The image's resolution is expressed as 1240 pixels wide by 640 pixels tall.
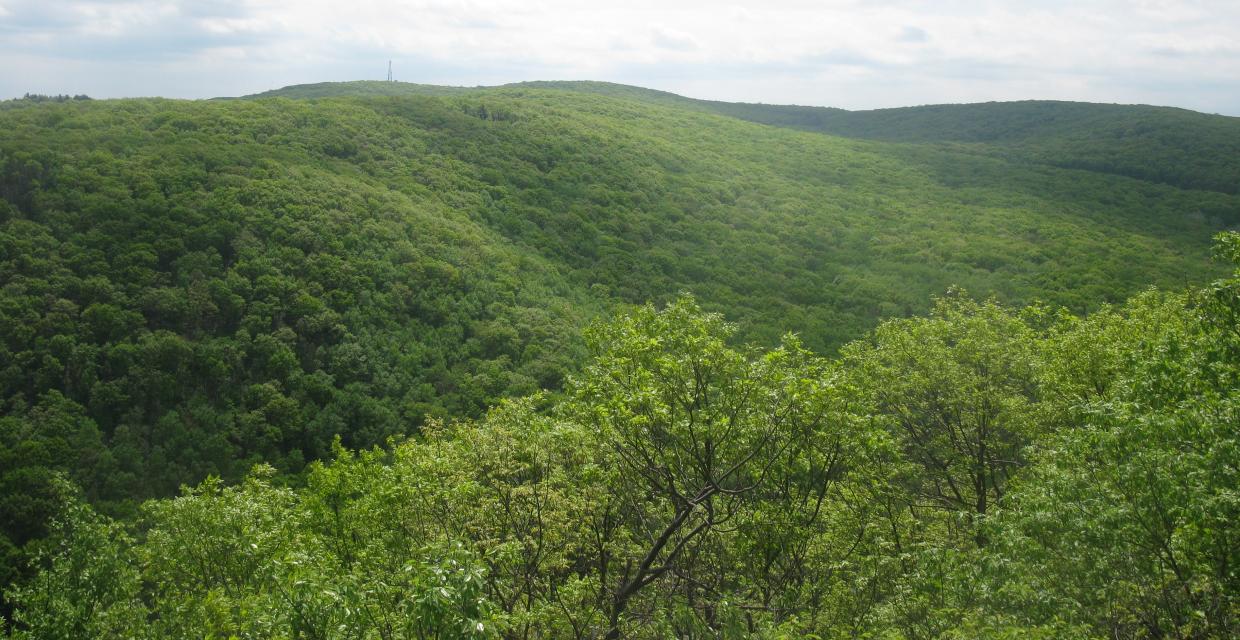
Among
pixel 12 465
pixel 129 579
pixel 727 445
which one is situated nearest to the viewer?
pixel 727 445

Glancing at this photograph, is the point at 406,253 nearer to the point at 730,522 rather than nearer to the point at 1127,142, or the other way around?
the point at 730,522

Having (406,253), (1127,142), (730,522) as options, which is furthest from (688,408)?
(1127,142)

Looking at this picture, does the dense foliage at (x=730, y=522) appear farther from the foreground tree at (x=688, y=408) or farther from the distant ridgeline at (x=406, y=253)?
the distant ridgeline at (x=406, y=253)

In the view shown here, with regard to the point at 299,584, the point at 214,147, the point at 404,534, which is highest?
the point at 214,147

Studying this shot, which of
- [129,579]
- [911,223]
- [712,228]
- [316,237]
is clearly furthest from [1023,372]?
[911,223]

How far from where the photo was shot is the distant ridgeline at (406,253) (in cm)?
4741

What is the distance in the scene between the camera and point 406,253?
7112 centimetres

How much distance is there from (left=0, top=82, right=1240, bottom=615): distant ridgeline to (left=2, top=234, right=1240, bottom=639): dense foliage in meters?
12.3

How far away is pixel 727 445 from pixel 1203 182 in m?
152

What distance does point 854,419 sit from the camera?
16.4m

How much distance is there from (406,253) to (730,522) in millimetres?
58849

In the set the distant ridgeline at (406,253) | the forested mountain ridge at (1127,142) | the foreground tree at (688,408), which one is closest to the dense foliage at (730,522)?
the foreground tree at (688,408)

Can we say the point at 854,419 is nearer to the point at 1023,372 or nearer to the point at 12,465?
the point at 1023,372

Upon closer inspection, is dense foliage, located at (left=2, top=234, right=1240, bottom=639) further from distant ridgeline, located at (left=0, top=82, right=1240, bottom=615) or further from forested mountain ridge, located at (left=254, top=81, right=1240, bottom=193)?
forested mountain ridge, located at (left=254, top=81, right=1240, bottom=193)
